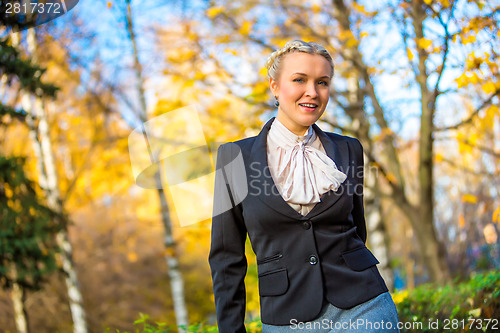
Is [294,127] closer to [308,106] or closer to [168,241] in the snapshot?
[308,106]

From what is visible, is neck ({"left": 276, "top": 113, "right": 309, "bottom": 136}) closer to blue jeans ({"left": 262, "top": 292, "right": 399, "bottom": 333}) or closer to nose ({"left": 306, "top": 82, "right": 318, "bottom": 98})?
nose ({"left": 306, "top": 82, "right": 318, "bottom": 98})

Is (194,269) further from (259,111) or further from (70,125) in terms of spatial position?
(259,111)

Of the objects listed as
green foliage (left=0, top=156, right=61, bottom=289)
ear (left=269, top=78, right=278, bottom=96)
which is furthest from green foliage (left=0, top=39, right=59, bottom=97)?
ear (left=269, top=78, right=278, bottom=96)

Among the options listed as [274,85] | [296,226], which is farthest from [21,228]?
[296,226]

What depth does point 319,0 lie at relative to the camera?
8.20 m

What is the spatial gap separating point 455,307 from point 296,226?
1.96m

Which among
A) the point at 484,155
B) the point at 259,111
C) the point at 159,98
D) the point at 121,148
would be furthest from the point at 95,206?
the point at 484,155

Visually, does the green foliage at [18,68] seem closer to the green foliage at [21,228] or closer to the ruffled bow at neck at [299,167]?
the green foliage at [21,228]

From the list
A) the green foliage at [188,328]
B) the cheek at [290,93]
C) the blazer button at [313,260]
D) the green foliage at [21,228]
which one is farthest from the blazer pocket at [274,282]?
the green foliage at [21,228]

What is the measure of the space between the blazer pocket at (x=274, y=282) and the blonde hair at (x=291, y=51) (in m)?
0.82

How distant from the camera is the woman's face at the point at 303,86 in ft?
6.39

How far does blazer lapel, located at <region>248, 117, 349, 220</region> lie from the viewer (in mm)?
1892

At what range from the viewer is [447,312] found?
3.35 meters

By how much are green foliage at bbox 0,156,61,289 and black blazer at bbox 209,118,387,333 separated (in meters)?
4.75
